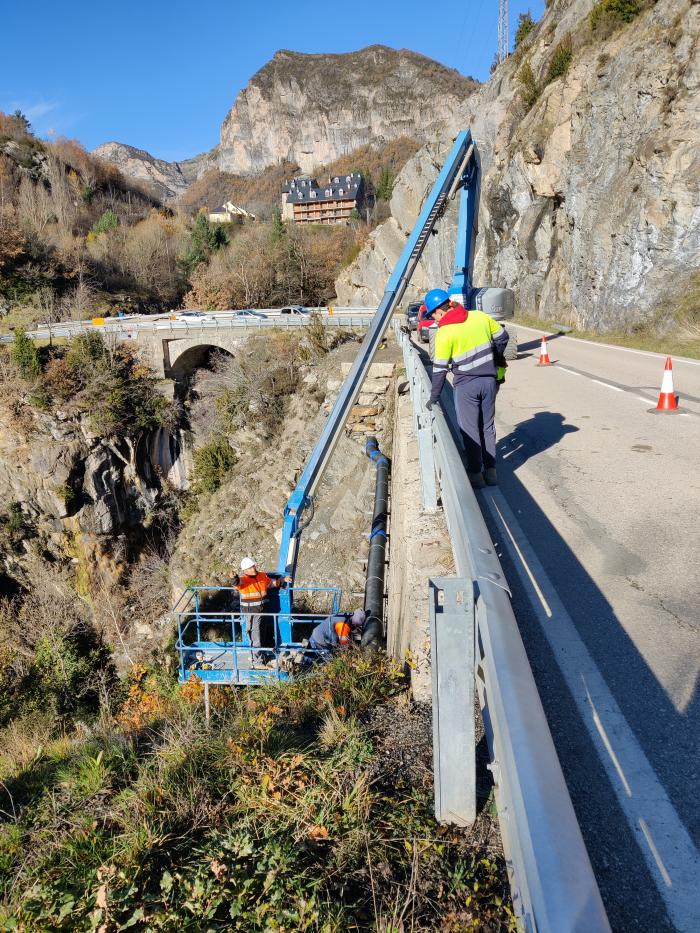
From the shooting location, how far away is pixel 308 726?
149 inches

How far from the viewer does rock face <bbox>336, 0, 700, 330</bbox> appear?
17.8 meters

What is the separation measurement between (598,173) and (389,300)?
1676 cm

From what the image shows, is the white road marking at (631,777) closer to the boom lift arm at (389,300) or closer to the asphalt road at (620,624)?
the asphalt road at (620,624)

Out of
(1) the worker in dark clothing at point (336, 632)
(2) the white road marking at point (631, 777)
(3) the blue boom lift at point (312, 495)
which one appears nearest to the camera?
(2) the white road marking at point (631, 777)

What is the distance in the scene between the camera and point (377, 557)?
9.91m

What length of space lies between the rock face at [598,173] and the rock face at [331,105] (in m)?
88.2

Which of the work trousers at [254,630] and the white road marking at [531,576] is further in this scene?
the work trousers at [254,630]

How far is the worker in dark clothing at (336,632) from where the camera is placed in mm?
7281

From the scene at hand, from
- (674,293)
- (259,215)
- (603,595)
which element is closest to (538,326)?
(674,293)

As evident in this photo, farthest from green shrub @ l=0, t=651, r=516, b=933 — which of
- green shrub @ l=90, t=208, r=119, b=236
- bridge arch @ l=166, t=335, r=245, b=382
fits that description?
green shrub @ l=90, t=208, r=119, b=236

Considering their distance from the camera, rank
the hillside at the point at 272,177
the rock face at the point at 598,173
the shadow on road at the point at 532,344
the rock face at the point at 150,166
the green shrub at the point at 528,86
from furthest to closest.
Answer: the rock face at the point at 150,166
the hillside at the point at 272,177
the green shrub at the point at 528,86
the rock face at the point at 598,173
the shadow on road at the point at 532,344

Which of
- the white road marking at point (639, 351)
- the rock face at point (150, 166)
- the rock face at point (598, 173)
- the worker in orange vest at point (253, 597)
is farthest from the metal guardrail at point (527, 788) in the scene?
the rock face at point (150, 166)

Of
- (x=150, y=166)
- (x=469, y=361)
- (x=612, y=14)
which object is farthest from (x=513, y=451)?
(x=150, y=166)

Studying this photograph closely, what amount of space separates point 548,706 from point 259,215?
90.6 meters
